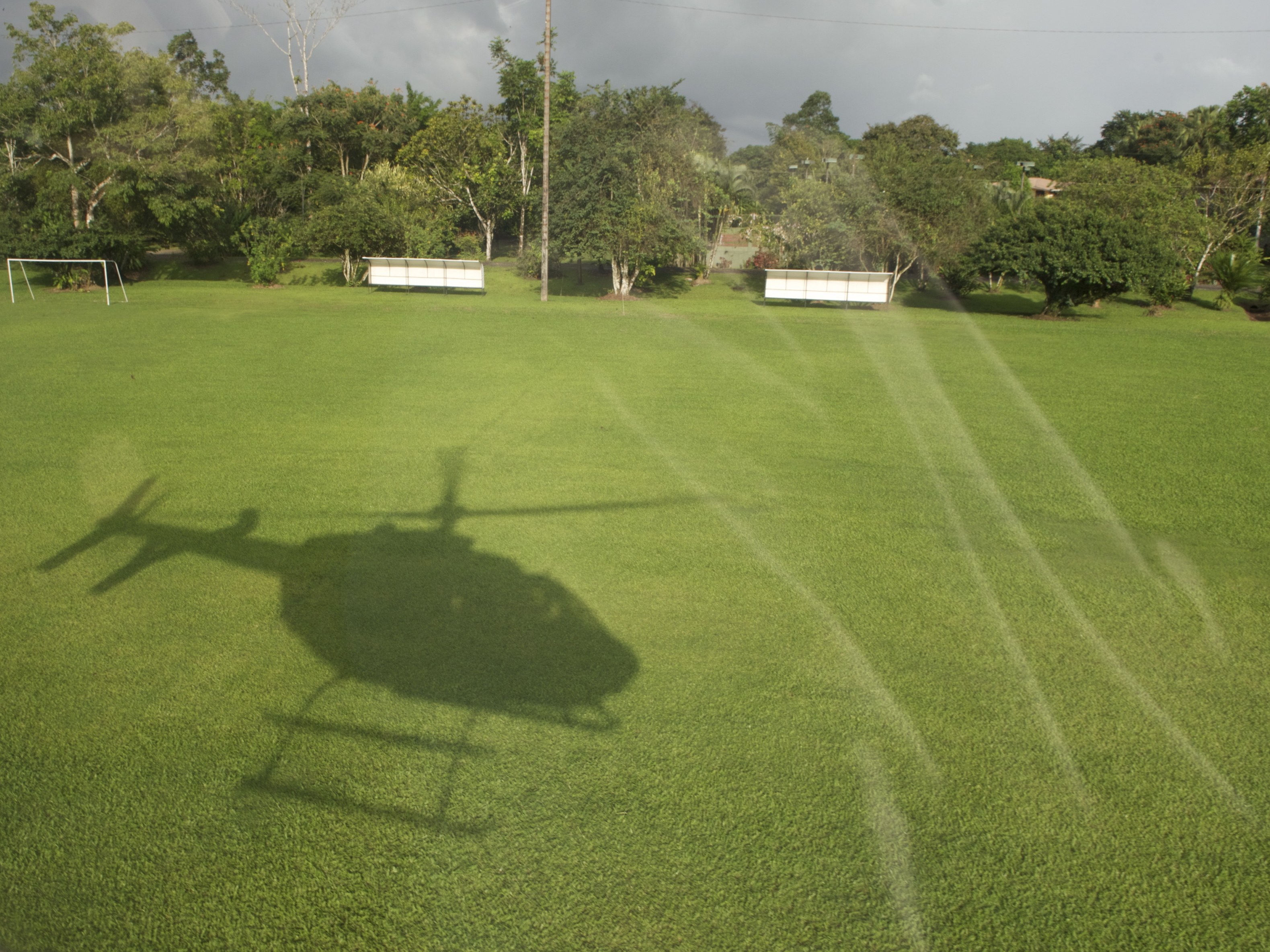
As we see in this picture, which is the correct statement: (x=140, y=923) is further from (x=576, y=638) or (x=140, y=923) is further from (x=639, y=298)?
(x=639, y=298)

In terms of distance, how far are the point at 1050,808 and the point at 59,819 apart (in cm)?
429

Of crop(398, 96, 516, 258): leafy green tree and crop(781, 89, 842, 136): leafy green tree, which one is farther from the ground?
crop(781, 89, 842, 136): leafy green tree

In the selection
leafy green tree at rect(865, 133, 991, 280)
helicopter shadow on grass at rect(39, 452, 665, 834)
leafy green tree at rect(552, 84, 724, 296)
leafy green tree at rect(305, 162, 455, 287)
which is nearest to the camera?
helicopter shadow on grass at rect(39, 452, 665, 834)

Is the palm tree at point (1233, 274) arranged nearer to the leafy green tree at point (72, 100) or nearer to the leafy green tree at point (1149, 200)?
the leafy green tree at point (1149, 200)

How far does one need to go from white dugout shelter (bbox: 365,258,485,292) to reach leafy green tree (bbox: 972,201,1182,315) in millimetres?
17132

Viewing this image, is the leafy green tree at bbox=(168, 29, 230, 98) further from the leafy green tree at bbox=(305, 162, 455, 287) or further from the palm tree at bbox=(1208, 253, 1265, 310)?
the palm tree at bbox=(1208, 253, 1265, 310)

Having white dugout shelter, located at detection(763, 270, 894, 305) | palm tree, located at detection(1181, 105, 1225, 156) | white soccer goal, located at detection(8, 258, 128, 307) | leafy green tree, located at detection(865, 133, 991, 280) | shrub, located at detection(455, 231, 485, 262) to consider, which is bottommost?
white soccer goal, located at detection(8, 258, 128, 307)

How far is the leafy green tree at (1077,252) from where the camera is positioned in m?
20.8

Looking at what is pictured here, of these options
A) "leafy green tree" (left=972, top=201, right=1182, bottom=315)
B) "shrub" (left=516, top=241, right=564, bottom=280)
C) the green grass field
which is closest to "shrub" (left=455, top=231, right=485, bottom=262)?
"shrub" (left=516, top=241, right=564, bottom=280)

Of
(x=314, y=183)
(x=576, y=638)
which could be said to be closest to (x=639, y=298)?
(x=314, y=183)

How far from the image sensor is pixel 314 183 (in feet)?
119

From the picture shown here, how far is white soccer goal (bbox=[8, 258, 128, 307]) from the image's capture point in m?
22.8

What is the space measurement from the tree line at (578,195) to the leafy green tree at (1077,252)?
0.19 feet

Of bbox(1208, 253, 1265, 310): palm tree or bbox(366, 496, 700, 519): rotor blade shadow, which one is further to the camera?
bbox(1208, 253, 1265, 310): palm tree
